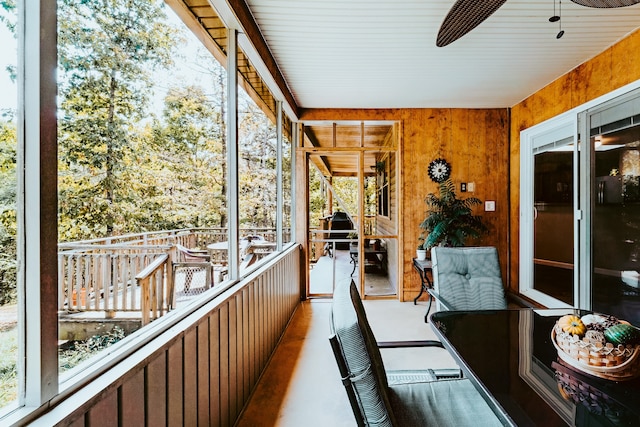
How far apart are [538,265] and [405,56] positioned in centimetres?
304

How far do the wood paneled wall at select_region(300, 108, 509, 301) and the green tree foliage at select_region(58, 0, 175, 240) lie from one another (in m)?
3.31

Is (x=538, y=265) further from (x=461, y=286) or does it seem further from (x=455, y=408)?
(x=455, y=408)

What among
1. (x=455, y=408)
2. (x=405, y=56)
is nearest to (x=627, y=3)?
(x=405, y=56)

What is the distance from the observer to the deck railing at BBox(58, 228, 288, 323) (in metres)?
1.03

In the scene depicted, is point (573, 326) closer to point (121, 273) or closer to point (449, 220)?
point (121, 273)

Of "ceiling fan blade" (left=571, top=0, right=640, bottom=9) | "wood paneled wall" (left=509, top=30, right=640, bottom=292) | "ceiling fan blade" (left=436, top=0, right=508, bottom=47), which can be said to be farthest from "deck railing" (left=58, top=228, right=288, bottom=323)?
"wood paneled wall" (left=509, top=30, right=640, bottom=292)

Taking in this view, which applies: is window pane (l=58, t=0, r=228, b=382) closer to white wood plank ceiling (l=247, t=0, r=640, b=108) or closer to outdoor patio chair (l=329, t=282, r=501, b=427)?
outdoor patio chair (l=329, t=282, r=501, b=427)

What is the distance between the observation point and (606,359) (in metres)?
1.07

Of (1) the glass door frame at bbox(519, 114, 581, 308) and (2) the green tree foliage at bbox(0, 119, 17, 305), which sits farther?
(1) the glass door frame at bbox(519, 114, 581, 308)

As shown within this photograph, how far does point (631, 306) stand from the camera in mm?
2592

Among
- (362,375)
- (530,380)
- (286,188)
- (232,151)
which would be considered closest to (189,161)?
(232,151)

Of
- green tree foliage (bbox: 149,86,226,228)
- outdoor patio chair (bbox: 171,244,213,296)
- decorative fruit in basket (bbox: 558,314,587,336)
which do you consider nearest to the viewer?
decorative fruit in basket (bbox: 558,314,587,336)

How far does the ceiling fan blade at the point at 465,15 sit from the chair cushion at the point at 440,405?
1783 mm

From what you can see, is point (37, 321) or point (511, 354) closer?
point (37, 321)
